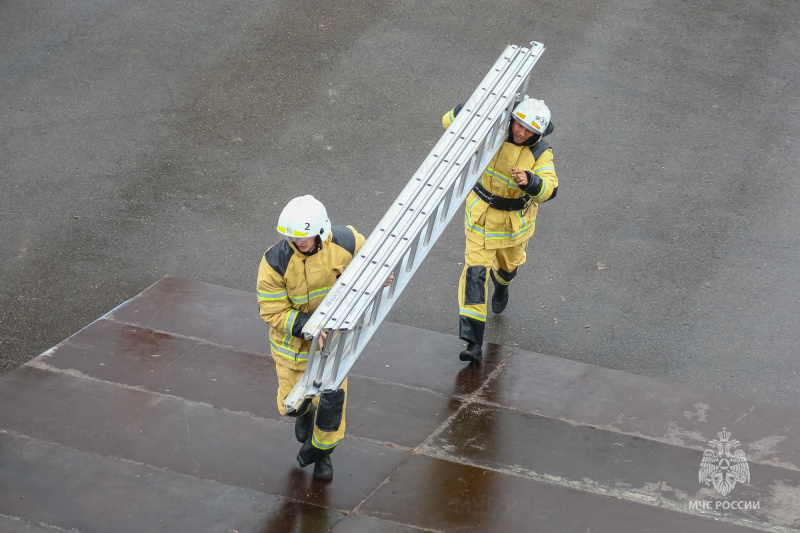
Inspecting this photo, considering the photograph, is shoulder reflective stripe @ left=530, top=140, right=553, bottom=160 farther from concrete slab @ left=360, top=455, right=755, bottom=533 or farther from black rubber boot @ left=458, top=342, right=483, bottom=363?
concrete slab @ left=360, top=455, right=755, bottom=533

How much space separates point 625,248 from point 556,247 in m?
0.59

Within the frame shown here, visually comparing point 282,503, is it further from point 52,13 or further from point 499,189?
point 52,13

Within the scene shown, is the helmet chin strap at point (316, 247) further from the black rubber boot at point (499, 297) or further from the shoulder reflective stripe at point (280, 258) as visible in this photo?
the black rubber boot at point (499, 297)

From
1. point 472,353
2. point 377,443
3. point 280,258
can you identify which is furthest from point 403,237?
point 472,353

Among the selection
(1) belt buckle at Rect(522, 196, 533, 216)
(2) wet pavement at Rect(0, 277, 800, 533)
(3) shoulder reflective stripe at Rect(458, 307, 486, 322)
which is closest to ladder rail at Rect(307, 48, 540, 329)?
(1) belt buckle at Rect(522, 196, 533, 216)

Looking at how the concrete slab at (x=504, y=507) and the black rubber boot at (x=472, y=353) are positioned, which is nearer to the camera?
the concrete slab at (x=504, y=507)

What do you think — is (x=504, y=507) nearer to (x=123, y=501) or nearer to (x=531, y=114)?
(x=123, y=501)

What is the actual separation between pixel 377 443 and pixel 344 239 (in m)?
1.37

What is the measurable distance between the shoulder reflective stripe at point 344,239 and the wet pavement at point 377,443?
1314 millimetres

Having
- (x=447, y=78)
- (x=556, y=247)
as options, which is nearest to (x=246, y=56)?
(x=447, y=78)

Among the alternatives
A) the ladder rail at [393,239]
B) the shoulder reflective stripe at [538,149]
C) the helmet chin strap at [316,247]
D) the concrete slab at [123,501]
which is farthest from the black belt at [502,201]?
the concrete slab at [123,501]

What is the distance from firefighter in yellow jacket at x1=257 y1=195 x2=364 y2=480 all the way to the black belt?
4.72 feet

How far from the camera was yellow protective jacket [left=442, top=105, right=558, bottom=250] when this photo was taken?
567 centimetres

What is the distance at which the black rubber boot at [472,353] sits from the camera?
6.05m
